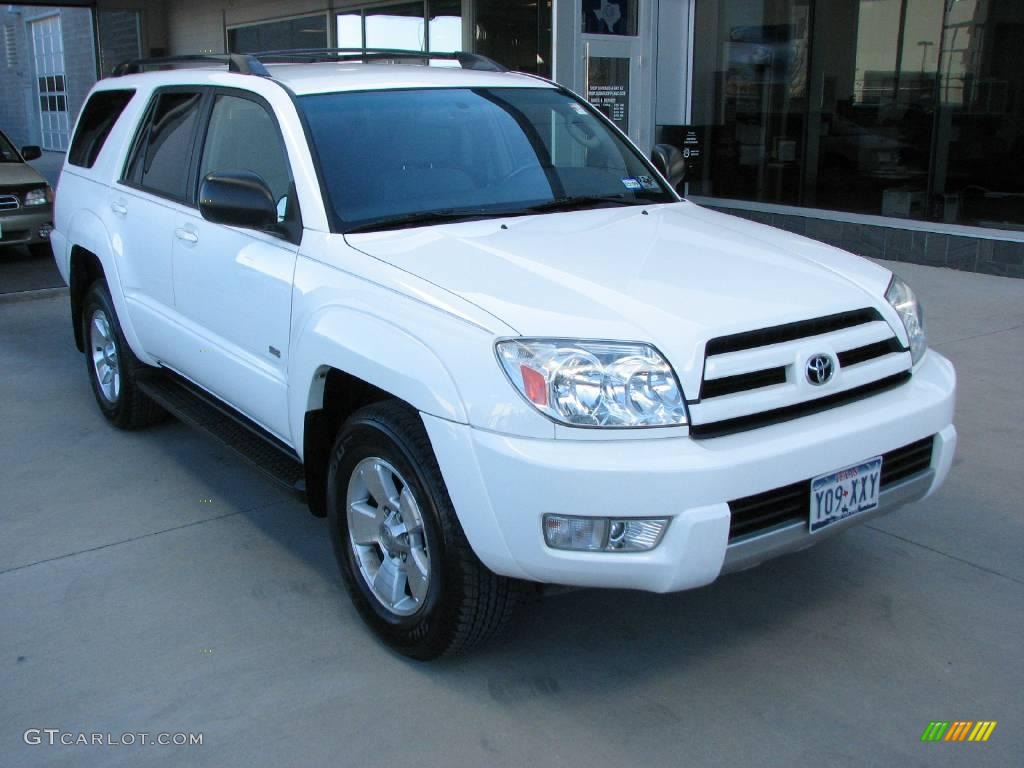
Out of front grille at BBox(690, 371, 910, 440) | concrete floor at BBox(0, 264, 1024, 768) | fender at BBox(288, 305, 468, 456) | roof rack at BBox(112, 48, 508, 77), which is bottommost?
concrete floor at BBox(0, 264, 1024, 768)

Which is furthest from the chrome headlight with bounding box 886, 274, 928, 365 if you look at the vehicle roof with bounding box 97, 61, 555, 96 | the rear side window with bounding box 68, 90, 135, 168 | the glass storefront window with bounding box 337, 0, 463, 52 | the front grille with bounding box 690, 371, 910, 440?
the glass storefront window with bounding box 337, 0, 463, 52

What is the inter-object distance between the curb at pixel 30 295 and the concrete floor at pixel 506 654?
5.10 meters

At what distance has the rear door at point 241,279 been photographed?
12.7ft

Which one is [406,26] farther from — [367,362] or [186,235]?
[367,362]

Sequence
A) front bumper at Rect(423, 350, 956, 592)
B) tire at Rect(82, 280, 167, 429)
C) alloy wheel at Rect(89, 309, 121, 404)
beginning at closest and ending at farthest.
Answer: front bumper at Rect(423, 350, 956, 592)
tire at Rect(82, 280, 167, 429)
alloy wheel at Rect(89, 309, 121, 404)

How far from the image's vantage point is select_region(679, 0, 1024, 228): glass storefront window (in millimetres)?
9898

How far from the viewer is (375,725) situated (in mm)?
3113

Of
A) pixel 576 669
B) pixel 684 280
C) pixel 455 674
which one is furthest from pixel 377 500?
pixel 684 280

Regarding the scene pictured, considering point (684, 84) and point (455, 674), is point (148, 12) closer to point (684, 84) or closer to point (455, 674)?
point (684, 84)

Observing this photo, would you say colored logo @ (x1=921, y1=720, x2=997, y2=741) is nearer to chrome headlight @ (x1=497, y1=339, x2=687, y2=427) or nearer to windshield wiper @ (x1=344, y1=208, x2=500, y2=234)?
chrome headlight @ (x1=497, y1=339, x2=687, y2=427)

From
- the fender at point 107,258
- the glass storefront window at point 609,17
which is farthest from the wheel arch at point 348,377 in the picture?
the glass storefront window at point 609,17

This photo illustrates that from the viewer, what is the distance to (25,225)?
36.1 ft

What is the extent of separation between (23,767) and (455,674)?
1.27 metres

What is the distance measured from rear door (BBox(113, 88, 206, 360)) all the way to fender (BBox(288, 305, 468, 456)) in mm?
1343
